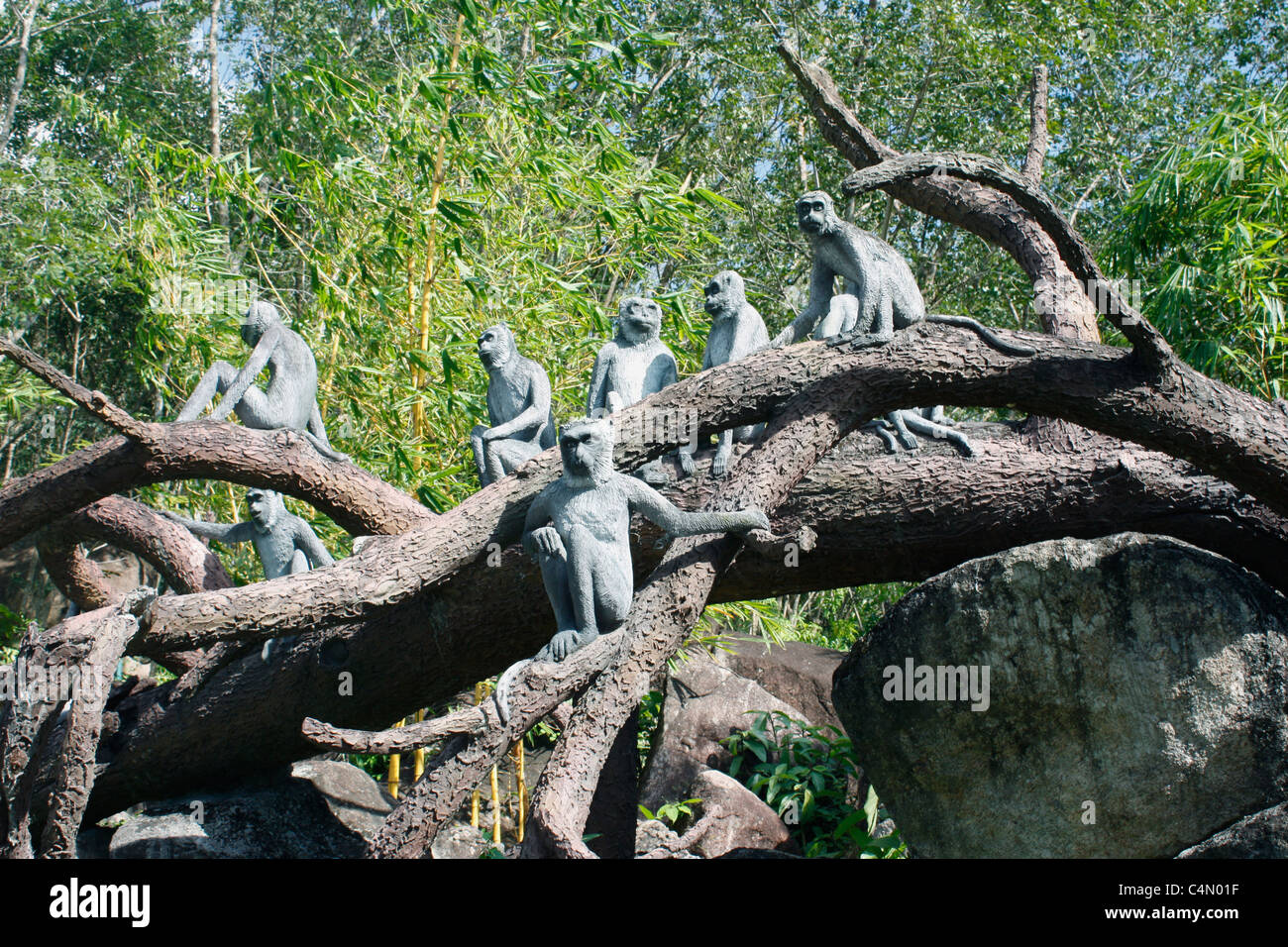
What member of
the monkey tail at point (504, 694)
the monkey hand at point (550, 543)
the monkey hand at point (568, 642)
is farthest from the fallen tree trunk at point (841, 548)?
the monkey tail at point (504, 694)

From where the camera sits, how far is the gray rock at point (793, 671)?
37.2ft

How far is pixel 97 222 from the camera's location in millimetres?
15758

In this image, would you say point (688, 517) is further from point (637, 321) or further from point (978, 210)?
point (978, 210)

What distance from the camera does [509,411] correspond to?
7.90m

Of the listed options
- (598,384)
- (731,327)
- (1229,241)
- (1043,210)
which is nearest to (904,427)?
(731,327)

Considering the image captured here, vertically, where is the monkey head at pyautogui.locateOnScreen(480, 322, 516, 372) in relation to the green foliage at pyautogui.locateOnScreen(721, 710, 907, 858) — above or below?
above

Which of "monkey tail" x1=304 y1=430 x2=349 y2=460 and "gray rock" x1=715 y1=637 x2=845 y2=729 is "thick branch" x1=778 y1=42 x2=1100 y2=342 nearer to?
"monkey tail" x1=304 y1=430 x2=349 y2=460

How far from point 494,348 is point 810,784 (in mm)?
4742

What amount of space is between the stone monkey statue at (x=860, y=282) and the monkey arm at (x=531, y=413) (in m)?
1.79

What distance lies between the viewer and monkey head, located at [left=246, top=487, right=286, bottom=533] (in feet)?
26.3

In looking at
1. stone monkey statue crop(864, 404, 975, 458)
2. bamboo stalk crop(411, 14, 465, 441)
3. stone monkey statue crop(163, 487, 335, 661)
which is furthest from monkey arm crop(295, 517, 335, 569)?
stone monkey statue crop(864, 404, 975, 458)

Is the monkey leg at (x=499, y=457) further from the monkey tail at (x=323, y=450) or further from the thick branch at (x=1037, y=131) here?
the thick branch at (x=1037, y=131)

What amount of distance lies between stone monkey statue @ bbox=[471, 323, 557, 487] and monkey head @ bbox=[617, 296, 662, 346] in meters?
0.68

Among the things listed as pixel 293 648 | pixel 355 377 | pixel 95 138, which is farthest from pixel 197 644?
pixel 95 138
